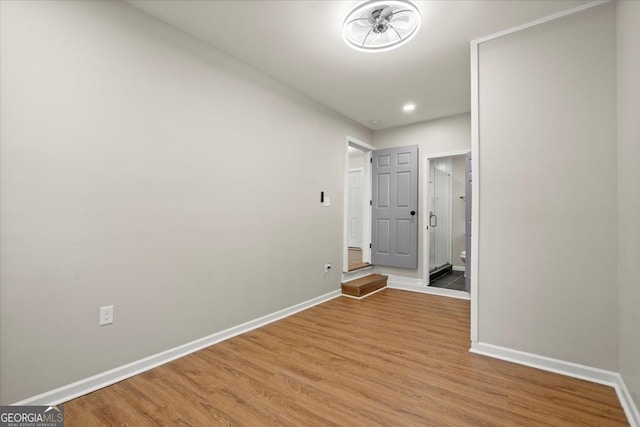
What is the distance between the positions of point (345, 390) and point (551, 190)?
7.00 ft


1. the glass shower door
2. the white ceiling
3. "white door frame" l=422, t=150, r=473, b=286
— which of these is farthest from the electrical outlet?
the glass shower door

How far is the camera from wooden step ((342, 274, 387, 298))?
4.15 metres

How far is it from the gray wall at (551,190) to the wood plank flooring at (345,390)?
395 millimetres

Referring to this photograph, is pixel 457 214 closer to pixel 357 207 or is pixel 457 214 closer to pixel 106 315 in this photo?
pixel 357 207

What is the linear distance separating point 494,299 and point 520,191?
3.02 feet

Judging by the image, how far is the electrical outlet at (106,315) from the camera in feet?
6.33

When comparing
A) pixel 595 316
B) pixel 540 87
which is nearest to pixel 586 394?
pixel 595 316

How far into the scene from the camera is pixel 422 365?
2.20m

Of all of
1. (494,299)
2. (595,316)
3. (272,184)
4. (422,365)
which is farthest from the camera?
(272,184)

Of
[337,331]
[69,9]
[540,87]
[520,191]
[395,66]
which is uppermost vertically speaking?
[395,66]

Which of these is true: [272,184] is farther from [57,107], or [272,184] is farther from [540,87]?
[540,87]

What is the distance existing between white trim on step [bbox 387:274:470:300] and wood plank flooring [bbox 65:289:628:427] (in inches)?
62.7

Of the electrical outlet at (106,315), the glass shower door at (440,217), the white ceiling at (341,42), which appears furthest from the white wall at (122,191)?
the glass shower door at (440,217)

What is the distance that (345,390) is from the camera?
188cm
